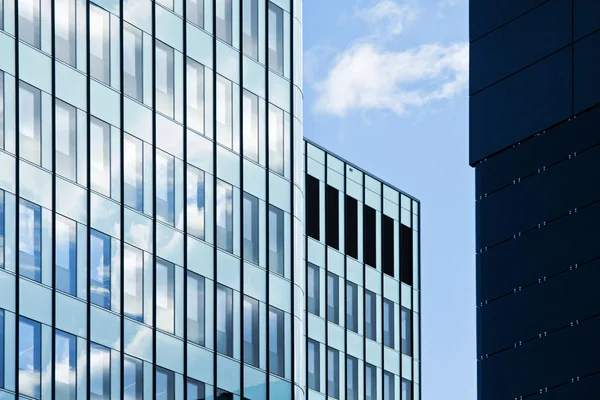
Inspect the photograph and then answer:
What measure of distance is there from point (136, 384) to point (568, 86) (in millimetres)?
16037

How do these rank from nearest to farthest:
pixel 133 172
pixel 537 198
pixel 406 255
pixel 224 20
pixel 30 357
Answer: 1. pixel 537 198
2. pixel 30 357
3. pixel 133 172
4. pixel 224 20
5. pixel 406 255

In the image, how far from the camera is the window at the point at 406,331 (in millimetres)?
73250

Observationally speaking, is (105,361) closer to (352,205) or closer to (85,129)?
(85,129)

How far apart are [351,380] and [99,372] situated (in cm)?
2493

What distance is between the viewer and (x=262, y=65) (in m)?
54.4

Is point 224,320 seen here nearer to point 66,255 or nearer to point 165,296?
point 165,296

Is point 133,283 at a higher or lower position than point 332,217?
lower

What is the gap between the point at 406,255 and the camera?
74625 mm

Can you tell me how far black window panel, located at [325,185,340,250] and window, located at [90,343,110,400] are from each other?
79.2ft

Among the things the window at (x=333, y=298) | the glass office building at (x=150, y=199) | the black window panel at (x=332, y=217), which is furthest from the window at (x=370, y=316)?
the glass office building at (x=150, y=199)

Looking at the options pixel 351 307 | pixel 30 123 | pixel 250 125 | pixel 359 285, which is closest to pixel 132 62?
pixel 30 123

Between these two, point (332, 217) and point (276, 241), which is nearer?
point (276, 241)

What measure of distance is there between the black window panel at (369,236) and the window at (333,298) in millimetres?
3173

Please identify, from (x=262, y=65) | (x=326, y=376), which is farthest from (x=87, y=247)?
(x=326, y=376)
